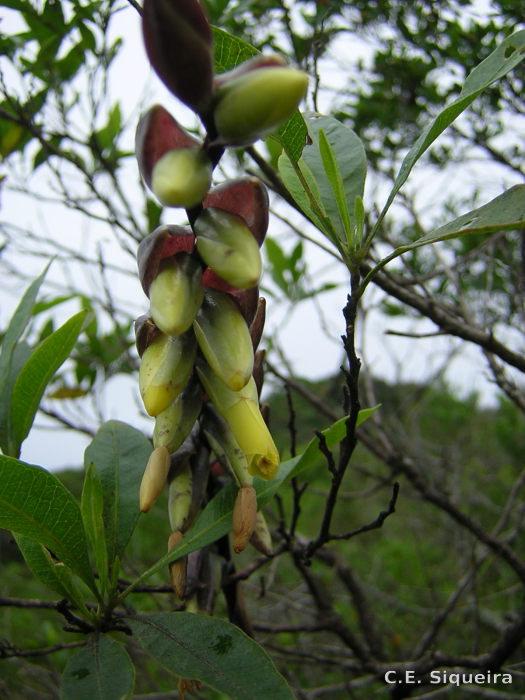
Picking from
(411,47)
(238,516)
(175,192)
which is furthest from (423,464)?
(175,192)

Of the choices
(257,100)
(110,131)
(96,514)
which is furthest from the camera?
(110,131)

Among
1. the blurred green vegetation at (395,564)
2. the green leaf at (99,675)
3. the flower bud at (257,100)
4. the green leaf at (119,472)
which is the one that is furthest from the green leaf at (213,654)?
the blurred green vegetation at (395,564)

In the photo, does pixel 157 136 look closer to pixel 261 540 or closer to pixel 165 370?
pixel 165 370

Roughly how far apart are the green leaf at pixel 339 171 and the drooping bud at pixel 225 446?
25cm

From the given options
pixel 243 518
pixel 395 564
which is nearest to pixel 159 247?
pixel 243 518

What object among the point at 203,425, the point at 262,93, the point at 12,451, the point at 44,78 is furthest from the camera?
the point at 44,78

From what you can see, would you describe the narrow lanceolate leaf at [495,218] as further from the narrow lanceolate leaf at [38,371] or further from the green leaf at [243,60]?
the narrow lanceolate leaf at [38,371]

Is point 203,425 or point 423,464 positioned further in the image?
point 423,464

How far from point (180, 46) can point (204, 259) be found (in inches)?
6.5

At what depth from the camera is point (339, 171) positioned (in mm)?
731

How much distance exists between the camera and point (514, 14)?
5.62ft

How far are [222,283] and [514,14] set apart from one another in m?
1.63

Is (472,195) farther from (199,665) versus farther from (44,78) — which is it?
(199,665)

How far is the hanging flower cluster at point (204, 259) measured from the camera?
452 mm
